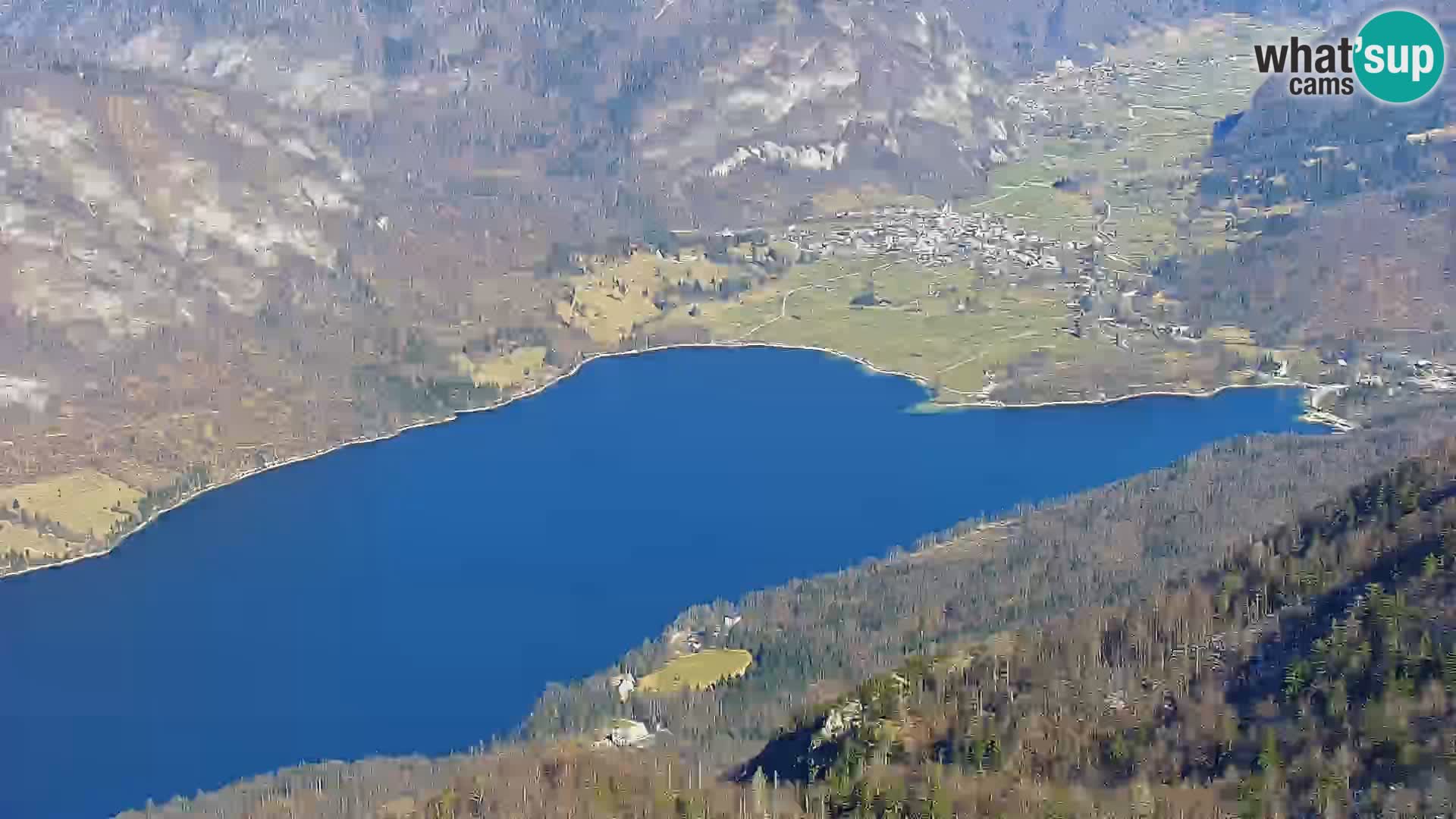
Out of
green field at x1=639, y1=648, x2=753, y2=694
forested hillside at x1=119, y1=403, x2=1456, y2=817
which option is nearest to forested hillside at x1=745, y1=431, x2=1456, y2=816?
forested hillside at x1=119, y1=403, x2=1456, y2=817

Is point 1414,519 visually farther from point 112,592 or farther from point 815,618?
point 112,592

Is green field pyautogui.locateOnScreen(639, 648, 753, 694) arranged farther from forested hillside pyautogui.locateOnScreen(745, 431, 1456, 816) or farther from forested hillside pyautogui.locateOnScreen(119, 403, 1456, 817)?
forested hillside pyautogui.locateOnScreen(745, 431, 1456, 816)

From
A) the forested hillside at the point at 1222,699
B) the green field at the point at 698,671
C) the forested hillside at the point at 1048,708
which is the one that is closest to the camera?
the forested hillside at the point at 1222,699

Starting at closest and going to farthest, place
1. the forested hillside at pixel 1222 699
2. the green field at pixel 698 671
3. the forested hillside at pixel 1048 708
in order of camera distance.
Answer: the forested hillside at pixel 1222 699 → the forested hillside at pixel 1048 708 → the green field at pixel 698 671

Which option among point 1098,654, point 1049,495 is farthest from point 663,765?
point 1049,495

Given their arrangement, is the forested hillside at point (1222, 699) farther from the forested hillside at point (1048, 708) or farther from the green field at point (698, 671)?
the green field at point (698, 671)

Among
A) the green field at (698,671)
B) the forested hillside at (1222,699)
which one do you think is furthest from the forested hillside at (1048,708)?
the green field at (698,671)

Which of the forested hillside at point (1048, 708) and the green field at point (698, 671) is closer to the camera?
the forested hillside at point (1048, 708)

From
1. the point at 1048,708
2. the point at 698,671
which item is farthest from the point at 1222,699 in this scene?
the point at 698,671
